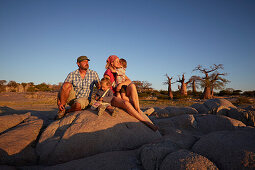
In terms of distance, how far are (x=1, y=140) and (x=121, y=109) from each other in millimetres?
2393

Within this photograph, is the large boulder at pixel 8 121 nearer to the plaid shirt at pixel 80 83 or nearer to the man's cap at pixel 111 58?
the plaid shirt at pixel 80 83

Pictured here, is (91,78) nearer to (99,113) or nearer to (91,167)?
(99,113)

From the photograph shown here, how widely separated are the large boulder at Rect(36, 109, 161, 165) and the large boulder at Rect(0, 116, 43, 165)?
0.17 m

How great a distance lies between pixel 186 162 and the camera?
1451 mm

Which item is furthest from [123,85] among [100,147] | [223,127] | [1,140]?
[223,127]

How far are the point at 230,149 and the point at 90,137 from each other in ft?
6.72

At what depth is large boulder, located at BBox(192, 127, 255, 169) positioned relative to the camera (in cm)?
142

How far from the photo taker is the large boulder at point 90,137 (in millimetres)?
2426

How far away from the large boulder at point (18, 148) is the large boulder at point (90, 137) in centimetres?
17

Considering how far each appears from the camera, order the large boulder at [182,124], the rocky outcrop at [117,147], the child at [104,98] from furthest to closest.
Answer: the large boulder at [182,124], the child at [104,98], the rocky outcrop at [117,147]

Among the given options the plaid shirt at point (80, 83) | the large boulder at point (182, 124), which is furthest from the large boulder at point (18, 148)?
the large boulder at point (182, 124)

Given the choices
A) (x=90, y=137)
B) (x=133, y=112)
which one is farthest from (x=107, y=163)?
(x=133, y=112)

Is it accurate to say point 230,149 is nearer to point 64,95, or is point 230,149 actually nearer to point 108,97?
point 108,97

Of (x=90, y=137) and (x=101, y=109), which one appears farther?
(x=101, y=109)
